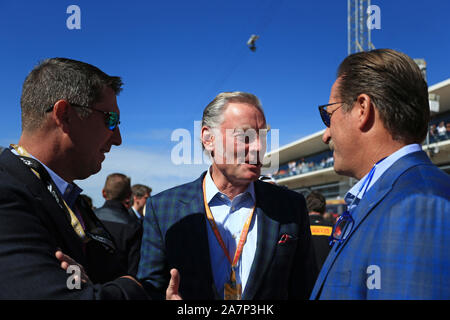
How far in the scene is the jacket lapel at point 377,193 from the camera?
141 centimetres

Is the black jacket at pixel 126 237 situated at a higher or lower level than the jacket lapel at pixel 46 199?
lower

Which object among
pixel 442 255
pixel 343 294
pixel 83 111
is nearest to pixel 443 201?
pixel 442 255

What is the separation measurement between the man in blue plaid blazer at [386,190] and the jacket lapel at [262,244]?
2.29 feet

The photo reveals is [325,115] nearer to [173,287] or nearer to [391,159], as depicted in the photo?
[391,159]

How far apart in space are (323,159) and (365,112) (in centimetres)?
4282

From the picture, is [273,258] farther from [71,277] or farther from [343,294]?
[71,277]

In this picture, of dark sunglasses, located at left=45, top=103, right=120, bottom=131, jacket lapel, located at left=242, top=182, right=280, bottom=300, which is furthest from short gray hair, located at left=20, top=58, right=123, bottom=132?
jacket lapel, located at left=242, top=182, right=280, bottom=300

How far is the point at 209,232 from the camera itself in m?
2.46

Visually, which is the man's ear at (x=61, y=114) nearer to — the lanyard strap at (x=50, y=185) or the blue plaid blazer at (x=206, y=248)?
the lanyard strap at (x=50, y=185)

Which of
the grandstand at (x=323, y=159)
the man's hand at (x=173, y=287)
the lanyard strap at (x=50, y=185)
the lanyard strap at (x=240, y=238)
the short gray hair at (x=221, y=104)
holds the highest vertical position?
the grandstand at (x=323, y=159)

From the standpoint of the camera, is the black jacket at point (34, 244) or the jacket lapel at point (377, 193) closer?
the black jacket at point (34, 244)

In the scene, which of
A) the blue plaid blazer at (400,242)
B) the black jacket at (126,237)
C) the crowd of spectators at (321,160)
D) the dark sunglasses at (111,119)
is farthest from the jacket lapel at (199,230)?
the crowd of spectators at (321,160)

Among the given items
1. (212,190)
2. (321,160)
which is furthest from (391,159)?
(321,160)

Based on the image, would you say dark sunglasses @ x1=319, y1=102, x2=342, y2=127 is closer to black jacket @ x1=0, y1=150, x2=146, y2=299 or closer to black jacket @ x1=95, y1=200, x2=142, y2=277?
black jacket @ x1=0, y1=150, x2=146, y2=299
